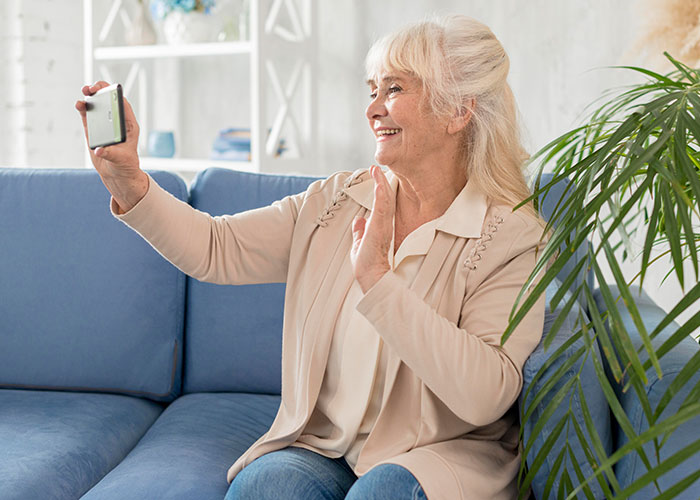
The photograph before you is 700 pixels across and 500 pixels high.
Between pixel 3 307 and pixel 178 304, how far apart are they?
0.43m

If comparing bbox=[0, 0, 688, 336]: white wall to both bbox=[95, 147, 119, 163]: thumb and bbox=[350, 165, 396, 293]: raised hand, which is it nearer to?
bbox=[350, 165, 396, 293]: raised hand

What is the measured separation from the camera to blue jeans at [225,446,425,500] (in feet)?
3.76

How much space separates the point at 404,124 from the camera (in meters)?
1.42

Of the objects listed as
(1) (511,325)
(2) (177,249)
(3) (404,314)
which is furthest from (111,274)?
(1) (511,325)

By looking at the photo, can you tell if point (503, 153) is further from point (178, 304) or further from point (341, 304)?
point (178, 304)

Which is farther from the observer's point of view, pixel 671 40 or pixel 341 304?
pixel 671 40

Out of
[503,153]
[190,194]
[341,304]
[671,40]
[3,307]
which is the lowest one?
[3,307]

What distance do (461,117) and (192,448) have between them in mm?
855

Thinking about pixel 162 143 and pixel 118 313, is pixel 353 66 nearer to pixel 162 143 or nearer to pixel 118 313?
pixel 162 143

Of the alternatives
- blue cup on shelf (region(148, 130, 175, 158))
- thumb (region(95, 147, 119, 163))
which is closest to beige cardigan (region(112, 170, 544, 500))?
thumb (region(95, 147, 119, 163))

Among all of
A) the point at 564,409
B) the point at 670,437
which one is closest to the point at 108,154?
the point at 564,409

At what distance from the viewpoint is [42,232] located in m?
1.88

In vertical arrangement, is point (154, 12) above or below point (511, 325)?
above

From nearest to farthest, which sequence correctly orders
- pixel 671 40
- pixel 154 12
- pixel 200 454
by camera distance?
pixel 200 454 → pixel 671 40 → pixel 154 12
